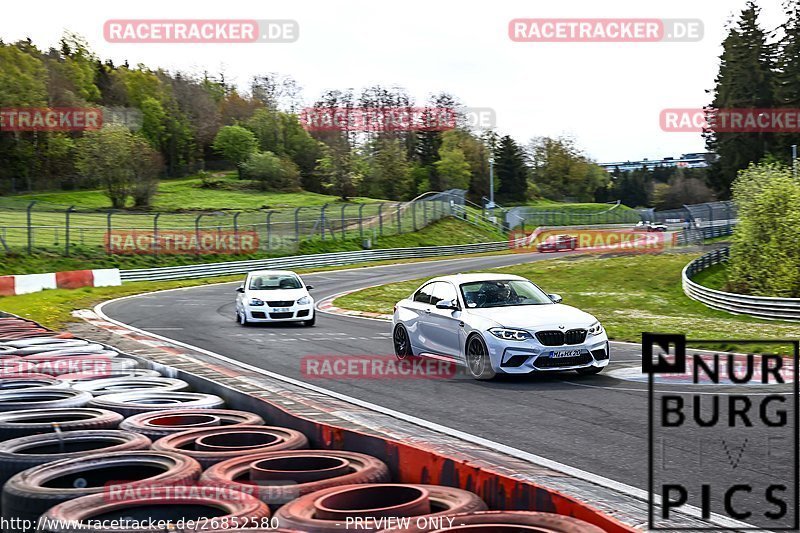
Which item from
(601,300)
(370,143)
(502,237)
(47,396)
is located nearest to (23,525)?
(47,396)

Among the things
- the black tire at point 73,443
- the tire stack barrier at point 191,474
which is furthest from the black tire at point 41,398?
the black tire at point 73,443

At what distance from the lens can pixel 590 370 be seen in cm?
1247

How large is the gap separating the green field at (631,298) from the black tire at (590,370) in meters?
5.62

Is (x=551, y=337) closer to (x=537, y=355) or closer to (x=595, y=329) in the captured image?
(x=537, y=355)

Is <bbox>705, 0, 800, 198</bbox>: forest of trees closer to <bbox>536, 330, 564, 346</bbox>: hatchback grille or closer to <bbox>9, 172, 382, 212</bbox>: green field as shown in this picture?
<bbox>9, 172, 382, 212</bbox>: green field

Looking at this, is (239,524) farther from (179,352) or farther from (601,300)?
(601,300)

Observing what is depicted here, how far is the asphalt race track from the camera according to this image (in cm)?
754

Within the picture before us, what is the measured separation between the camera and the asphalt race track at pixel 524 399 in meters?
7.54

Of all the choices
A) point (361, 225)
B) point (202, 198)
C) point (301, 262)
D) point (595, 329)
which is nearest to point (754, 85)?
point (361, 225)

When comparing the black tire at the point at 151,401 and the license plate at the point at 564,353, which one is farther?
the license plate at the point at 564,353

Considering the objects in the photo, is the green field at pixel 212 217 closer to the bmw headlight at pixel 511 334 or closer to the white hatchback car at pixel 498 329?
the white hatchback car at pixel 498 329

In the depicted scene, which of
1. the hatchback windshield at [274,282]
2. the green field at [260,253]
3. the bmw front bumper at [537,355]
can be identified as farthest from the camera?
the green field at [260,253]

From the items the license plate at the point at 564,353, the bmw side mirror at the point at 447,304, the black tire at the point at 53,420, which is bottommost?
the license plate at the point at 564,353

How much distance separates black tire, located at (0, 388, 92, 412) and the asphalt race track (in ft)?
11.8
